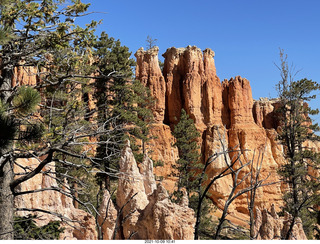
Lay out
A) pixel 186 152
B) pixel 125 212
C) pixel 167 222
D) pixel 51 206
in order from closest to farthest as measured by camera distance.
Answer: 1. pixel 167 222
2. pixel 125 212
3. pixel 51 206
4. pixel 186 152

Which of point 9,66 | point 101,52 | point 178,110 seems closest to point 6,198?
point 9,66

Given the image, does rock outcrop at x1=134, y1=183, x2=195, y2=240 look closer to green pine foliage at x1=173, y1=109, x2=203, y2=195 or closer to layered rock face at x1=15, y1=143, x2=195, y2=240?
layered rock face at x1=15, y1=143, x2=195, y2=240

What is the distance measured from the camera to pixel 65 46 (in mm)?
7352

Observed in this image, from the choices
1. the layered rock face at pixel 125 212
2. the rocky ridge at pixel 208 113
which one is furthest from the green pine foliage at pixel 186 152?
the layered rock face at pixel 125 212

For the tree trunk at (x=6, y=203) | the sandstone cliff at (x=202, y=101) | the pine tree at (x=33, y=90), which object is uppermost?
the sandstone cliff at (x=202, y=101)

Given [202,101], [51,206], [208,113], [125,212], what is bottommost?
[125,212]

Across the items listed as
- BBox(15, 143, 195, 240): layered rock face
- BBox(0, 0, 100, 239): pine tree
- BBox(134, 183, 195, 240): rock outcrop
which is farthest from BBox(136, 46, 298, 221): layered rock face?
BBox(0, 0, 100, 239): pine tree

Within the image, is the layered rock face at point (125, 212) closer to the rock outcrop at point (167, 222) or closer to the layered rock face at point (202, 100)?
the rock outcrop at point (167, 222)

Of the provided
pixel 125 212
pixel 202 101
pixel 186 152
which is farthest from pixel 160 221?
pixel 202 101

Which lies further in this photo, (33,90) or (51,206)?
(51,206)

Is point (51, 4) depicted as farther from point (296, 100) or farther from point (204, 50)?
point (204, 50)

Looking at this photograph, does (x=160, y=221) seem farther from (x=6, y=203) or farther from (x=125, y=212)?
(x=6, y=203)

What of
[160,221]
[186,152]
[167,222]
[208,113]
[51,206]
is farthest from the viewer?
[208,113]

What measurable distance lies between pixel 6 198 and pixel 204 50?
4430cm
